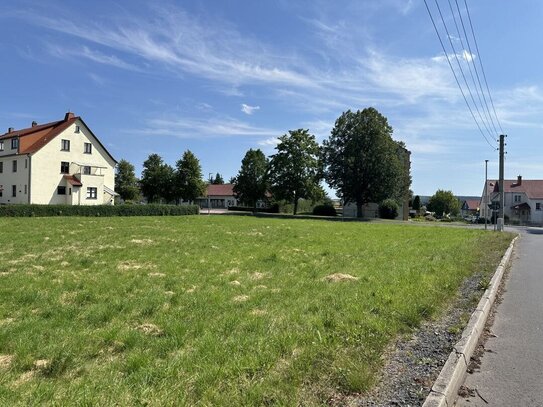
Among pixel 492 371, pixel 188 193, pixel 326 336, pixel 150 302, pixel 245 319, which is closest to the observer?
pixel 492 371

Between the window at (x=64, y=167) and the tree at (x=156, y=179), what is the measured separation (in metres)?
27.0

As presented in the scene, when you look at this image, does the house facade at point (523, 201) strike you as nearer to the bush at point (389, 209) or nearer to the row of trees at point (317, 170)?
the bush at point (389, 209)

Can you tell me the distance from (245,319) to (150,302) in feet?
6.77

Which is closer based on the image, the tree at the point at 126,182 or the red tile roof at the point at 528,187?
the red tile roof at the point at 528,187

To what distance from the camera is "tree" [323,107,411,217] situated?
58656 millimetres

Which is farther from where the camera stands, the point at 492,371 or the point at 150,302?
the point at 150,302

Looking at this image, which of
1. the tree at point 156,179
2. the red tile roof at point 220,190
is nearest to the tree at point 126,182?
the tree at point 156,179

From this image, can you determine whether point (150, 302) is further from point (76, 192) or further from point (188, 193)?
→ point (188, 193)

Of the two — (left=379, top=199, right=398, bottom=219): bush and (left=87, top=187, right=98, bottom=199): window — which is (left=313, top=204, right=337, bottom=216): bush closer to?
(left=379, top=199, right=398, bottom=219): bush

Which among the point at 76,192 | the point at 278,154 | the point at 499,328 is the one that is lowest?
the point at 499,328

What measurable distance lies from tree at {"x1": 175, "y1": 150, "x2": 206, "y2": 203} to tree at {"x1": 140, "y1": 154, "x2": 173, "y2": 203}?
527cm

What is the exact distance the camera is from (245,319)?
6656 millimetres

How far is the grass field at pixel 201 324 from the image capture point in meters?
4.18

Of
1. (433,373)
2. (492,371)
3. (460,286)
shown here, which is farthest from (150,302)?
(460,286)
